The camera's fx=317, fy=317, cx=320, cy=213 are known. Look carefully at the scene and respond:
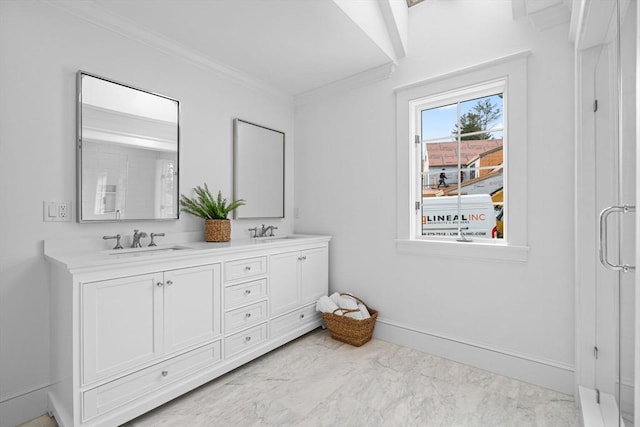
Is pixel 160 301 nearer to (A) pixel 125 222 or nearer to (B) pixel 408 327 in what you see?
(A) pixel 125 222

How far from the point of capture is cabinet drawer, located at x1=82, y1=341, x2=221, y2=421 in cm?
153

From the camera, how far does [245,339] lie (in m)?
2.27

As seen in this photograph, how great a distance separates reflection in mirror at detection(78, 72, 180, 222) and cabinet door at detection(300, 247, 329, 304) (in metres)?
1.13

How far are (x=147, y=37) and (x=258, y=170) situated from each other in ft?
4.28

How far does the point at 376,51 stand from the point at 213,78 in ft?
4.45

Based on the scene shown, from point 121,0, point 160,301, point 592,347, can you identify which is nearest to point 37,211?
point 160,301

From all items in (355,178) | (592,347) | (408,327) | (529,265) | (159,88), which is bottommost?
(408,327)

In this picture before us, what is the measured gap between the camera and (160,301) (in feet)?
5.87

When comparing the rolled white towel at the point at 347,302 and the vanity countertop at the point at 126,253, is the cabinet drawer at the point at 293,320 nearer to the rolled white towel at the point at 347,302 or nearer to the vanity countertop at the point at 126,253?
the rolled white towel at the point at 347,302

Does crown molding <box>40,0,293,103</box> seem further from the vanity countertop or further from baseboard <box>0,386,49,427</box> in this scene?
baseboard <box>0,386,49,427</box>

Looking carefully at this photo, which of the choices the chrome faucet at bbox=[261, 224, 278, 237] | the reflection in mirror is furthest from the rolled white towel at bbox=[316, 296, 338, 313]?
the reflection in mirror

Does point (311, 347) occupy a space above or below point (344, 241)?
below

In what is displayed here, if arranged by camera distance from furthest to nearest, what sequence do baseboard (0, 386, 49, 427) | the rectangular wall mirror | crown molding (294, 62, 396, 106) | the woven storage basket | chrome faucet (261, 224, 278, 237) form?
chrome faucet (261, 224, 278, 237) < the rectangular wall mirror < crown molding (294, 62, 396, 106) < the woven storage basket < baseboard (0, 386, 49, 427)

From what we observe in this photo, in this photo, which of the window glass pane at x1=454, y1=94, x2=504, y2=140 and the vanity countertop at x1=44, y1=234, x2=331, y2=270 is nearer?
the vanity countertop at x1=44, y1=234, x2=331, y2=270
